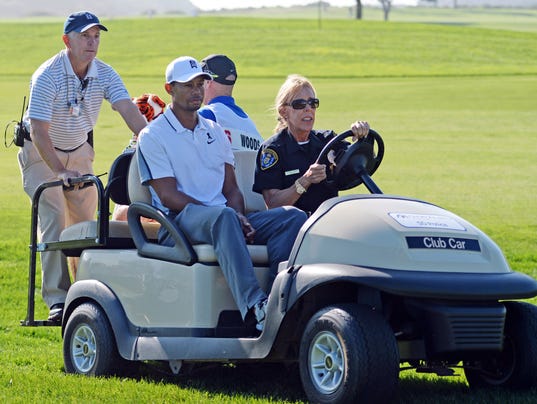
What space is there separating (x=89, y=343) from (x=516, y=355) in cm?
219

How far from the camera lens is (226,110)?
736 centimetres

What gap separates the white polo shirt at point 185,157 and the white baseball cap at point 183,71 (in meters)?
0.18

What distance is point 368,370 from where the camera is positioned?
4477 mm

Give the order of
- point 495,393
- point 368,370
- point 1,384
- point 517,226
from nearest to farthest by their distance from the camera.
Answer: point 368,370, point 495,393, point 1,384, point 517,226

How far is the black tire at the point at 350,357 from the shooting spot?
177 inches

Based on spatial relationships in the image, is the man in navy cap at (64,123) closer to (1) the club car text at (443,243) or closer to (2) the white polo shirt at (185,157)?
(2) the white polo shirt at (185,157)

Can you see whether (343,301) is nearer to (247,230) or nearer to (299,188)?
(247,230)

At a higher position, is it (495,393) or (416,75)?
(416,75)

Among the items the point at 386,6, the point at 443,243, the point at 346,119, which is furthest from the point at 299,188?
→ the point at 386,6

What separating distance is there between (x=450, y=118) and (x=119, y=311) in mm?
20832

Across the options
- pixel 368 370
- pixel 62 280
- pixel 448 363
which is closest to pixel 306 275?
pixel 368 370

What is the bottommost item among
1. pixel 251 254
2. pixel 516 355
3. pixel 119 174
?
pixel 516 355

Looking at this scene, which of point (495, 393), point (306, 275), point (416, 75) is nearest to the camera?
point (306, 275)

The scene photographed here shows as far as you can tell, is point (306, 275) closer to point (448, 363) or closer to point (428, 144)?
point (448, 363)
